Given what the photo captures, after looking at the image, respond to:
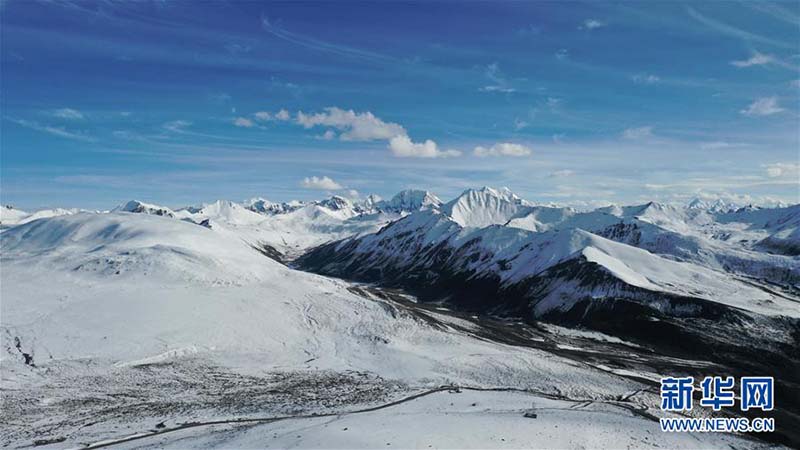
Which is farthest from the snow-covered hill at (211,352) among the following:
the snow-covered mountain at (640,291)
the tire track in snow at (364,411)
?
the snow-covered mountain at (640,291)

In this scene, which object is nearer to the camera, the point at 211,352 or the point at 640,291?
the point at 211,352

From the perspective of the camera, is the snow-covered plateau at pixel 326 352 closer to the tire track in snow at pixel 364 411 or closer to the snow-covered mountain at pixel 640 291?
the tire track in snow at pixel 364 411

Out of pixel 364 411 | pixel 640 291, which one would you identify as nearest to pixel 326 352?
pixel 364 411

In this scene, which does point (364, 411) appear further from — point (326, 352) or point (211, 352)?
point (211, 352)

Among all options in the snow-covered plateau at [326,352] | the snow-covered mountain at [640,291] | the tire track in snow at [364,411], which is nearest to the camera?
the tire track in snow at [364,411]

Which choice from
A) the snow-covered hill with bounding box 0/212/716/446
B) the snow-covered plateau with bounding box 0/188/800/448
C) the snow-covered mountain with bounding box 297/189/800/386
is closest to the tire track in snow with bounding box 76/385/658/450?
the snow-covered plateau with bounding box 0/188/800/448

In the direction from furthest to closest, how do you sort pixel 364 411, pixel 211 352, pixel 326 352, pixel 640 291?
1. pixel 640 291
2. pixel 326 352
3. pixel 211 352
4. pixel 364 411

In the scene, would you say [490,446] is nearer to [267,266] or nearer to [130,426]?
[130,426]

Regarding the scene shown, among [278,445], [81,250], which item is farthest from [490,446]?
[81,250]
